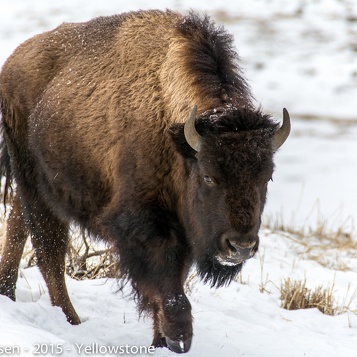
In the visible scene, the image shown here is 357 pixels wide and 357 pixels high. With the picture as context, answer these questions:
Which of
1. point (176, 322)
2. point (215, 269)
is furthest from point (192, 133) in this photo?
point (176, 322)

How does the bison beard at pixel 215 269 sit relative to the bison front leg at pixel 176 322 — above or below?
above

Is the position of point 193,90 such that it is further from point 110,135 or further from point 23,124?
point 23,124

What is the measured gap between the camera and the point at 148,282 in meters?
4.98

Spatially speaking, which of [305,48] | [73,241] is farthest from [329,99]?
[73,241]

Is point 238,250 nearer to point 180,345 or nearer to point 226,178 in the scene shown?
point 226,178

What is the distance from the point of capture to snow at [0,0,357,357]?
544 centimetres

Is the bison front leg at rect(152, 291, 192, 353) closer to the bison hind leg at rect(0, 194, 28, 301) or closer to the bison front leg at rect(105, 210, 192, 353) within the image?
the bison front leg at rect(105, 210, 192, 353)

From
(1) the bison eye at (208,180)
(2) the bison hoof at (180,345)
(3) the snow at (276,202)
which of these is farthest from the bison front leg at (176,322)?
(1) the bison eye at (208,180)

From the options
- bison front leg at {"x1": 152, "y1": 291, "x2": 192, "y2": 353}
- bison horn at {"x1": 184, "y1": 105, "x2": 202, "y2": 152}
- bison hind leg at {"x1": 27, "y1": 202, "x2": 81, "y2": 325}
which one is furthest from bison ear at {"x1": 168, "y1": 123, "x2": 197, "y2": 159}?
bison hind leg at {"x1": 27, "y1": 202, "x2": 81, "y2": 325}

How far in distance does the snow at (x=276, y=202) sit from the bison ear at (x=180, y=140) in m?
1.20

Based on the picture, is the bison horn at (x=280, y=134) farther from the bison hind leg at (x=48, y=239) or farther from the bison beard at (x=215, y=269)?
the bison hind leg at (x=48, y=239)

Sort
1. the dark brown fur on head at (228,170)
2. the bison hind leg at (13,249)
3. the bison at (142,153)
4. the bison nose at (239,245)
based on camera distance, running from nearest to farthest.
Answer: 1. the bison nose at (239,245)
2. the dark brown fur on head at (228,170)
3. the bison at (142,153)
4. the bison hind leg at (13,249)

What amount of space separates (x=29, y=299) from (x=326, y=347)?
2340 mm

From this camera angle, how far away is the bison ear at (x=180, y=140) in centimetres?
478
